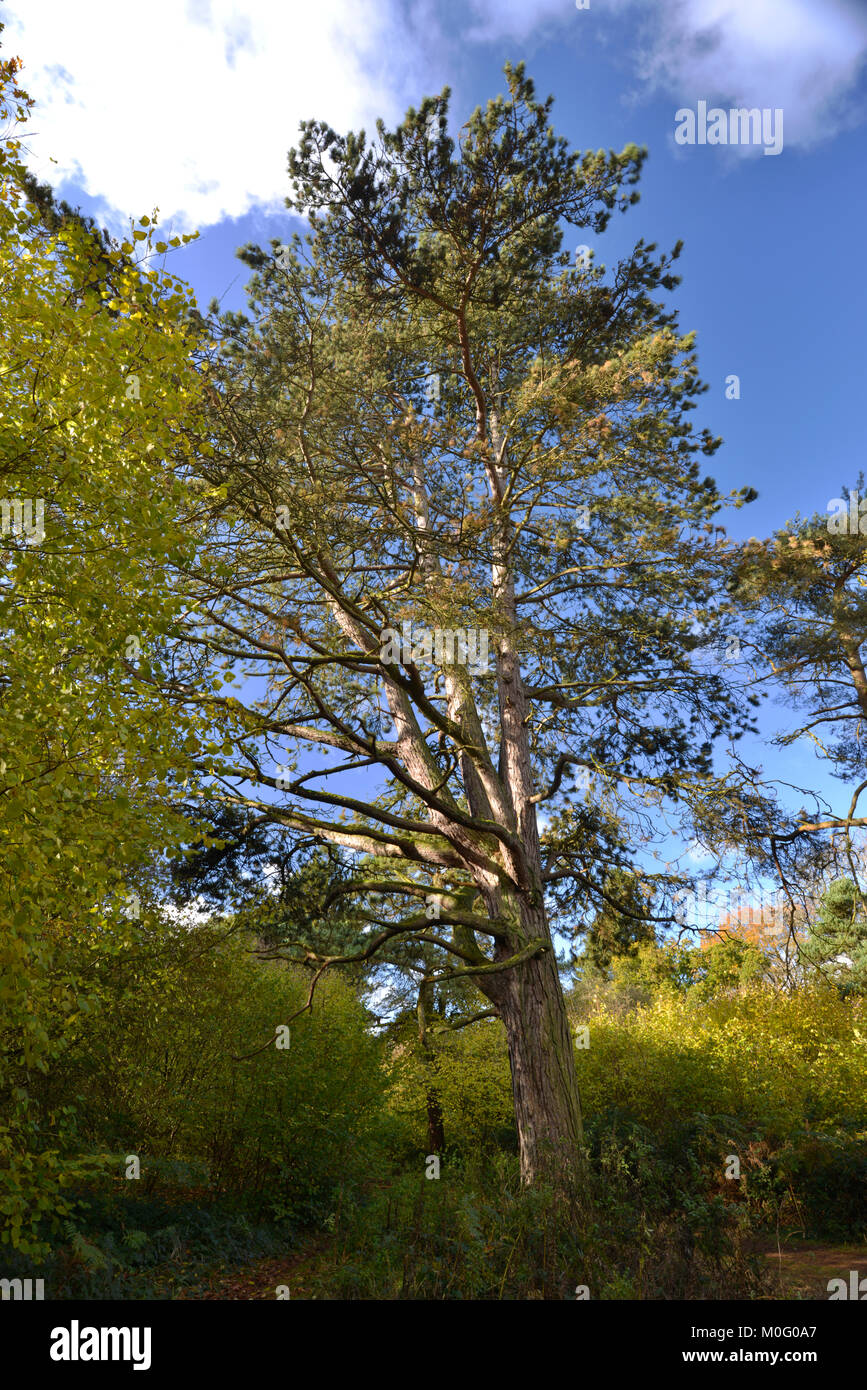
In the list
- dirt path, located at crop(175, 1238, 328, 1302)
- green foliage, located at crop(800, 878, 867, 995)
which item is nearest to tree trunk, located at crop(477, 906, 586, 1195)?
dirt path, located at crop(175, 1238, 328, 1302)

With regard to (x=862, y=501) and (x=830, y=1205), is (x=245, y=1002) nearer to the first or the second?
(x=830, y=1205)

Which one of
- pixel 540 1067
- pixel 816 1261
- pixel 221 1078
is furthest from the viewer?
pixel 221 1078

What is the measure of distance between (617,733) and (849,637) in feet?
16.9

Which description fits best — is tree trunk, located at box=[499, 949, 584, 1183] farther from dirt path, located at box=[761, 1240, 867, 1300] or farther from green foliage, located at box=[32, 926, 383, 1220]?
green foliage, located at box=[32, 926, 383, 1220]

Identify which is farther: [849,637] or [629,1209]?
[849,637]

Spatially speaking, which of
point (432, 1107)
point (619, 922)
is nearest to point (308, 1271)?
point (619, 922)

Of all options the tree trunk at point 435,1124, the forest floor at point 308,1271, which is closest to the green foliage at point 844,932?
the tree trunk at point 435,1124

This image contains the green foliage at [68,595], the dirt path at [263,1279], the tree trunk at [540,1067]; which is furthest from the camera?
the tree trunk at [540,1067]

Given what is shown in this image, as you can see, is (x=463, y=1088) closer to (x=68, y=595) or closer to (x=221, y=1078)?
(x=221, y=1078)

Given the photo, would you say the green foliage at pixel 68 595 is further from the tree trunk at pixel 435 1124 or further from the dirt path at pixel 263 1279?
the tree trunk at pixel 435 1124

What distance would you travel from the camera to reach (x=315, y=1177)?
10.0 metres

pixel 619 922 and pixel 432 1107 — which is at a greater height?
pixel 619 922

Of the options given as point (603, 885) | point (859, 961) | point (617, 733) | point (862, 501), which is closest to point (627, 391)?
point (617, 733)

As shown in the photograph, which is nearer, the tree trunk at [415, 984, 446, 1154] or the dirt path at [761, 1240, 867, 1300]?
the dirt path at [761, 1240, 867, 1300]
